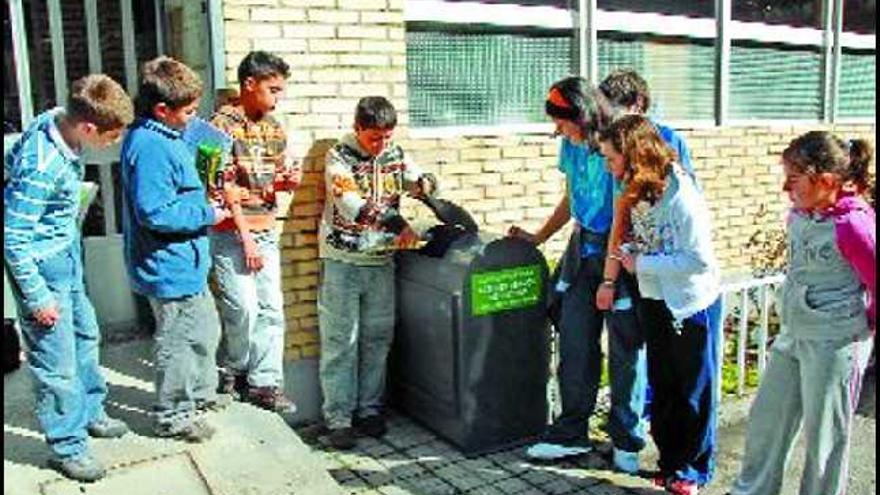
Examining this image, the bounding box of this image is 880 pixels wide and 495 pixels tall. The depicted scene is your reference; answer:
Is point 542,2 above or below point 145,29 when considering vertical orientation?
above

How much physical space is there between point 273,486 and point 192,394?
1.90 ft

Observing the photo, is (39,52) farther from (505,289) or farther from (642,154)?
(642,154)

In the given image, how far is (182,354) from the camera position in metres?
3.83

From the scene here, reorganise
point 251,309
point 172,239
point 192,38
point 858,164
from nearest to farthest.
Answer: point 858,164 → point 172,239 → point 251,309 → point 192,38

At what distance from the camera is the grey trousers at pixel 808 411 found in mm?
3439

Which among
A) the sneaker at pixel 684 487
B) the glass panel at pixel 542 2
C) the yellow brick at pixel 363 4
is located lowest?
the sneaker at pixel 684 487

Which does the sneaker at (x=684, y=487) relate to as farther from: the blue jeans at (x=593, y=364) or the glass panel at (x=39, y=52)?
the glass panel at (x=39, y=52)

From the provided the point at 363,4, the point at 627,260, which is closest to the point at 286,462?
the point at 627,260

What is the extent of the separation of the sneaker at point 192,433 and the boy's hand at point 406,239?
4.48 ft

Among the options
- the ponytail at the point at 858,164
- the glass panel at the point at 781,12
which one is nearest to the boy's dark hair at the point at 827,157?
the ponytail at the point at 858,164

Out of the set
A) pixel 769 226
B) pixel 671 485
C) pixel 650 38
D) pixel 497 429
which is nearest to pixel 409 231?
pixel 497 429

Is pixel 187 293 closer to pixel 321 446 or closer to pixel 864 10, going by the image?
pixel 321 446

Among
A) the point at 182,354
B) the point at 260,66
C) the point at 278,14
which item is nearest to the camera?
the point at 182,354

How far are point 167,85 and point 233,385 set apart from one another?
1.73 m
